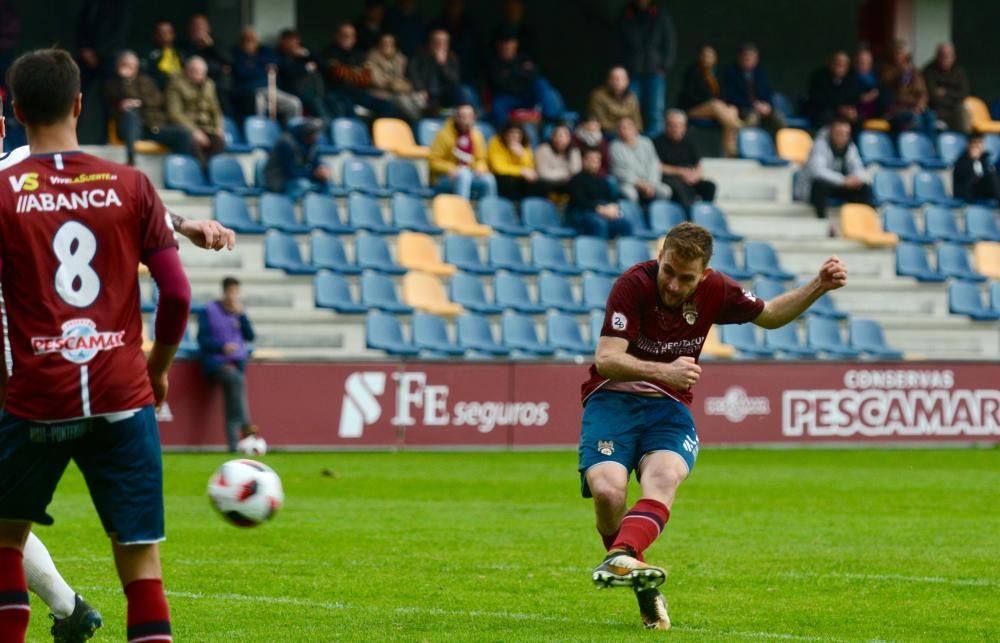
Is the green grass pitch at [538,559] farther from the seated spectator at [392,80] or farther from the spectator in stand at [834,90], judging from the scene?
the spectator in stand at [834,90]

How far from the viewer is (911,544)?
11.6 m

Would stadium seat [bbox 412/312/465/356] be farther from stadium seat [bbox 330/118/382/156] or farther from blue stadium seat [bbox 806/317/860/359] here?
blue stadium seat [bbox 806/317/860/359]

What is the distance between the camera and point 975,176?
93.4ft

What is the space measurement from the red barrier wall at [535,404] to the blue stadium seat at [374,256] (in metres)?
3.16

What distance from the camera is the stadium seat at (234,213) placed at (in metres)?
22.9

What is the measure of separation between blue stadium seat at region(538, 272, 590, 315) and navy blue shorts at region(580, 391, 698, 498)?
1552 centimetres

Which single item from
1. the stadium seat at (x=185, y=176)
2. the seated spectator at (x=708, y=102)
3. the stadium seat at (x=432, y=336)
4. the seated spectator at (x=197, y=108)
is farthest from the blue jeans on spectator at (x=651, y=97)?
the stadium seat at (x=185, y=176)

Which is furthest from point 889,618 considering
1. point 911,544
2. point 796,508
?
point 796,508

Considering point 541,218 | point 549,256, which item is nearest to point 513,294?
point 549,256

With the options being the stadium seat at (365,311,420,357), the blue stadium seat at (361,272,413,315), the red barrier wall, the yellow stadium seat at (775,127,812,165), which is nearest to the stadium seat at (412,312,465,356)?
the stadium seat at (365,311,420,357)

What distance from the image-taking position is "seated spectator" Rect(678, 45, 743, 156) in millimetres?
27953

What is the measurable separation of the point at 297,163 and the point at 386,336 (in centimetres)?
301

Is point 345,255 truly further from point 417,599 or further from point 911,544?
point 417,599

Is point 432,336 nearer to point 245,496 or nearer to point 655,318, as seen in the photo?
point 655,318
